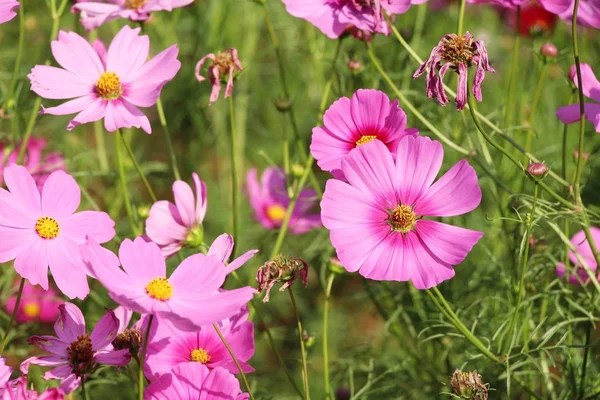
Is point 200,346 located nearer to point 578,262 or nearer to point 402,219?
point 402,219

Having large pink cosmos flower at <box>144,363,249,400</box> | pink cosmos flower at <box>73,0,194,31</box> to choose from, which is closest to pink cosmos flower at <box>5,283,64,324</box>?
pink cosmos flower at <box>73,0,194,31</box>

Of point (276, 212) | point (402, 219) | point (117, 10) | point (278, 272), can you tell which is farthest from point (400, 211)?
point (276, 212)

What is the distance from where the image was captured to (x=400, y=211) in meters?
0.76

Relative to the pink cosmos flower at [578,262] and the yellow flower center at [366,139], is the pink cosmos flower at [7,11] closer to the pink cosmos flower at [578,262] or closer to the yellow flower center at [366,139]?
the yellow flower center at [366,139]

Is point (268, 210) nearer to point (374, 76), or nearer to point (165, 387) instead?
point (374, 76)

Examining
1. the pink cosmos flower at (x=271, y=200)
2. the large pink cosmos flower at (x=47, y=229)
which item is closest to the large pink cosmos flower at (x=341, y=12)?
the large pink cosmos flower at (x=47, y=229)

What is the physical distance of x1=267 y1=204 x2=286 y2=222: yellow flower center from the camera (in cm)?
143

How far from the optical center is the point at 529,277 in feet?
3.52

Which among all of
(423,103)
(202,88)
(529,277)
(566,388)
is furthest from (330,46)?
(566,388)

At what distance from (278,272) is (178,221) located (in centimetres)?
16

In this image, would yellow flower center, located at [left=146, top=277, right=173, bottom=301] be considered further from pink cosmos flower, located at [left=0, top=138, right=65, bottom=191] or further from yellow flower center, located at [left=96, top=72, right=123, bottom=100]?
pink cosmos flower, located at [left=0, top=138, right=65, bottom=191]

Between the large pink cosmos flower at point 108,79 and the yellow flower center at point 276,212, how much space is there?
1.82 feet

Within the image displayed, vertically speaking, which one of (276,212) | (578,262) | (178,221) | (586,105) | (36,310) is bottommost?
(36,310)

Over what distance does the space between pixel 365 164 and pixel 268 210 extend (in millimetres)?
750
